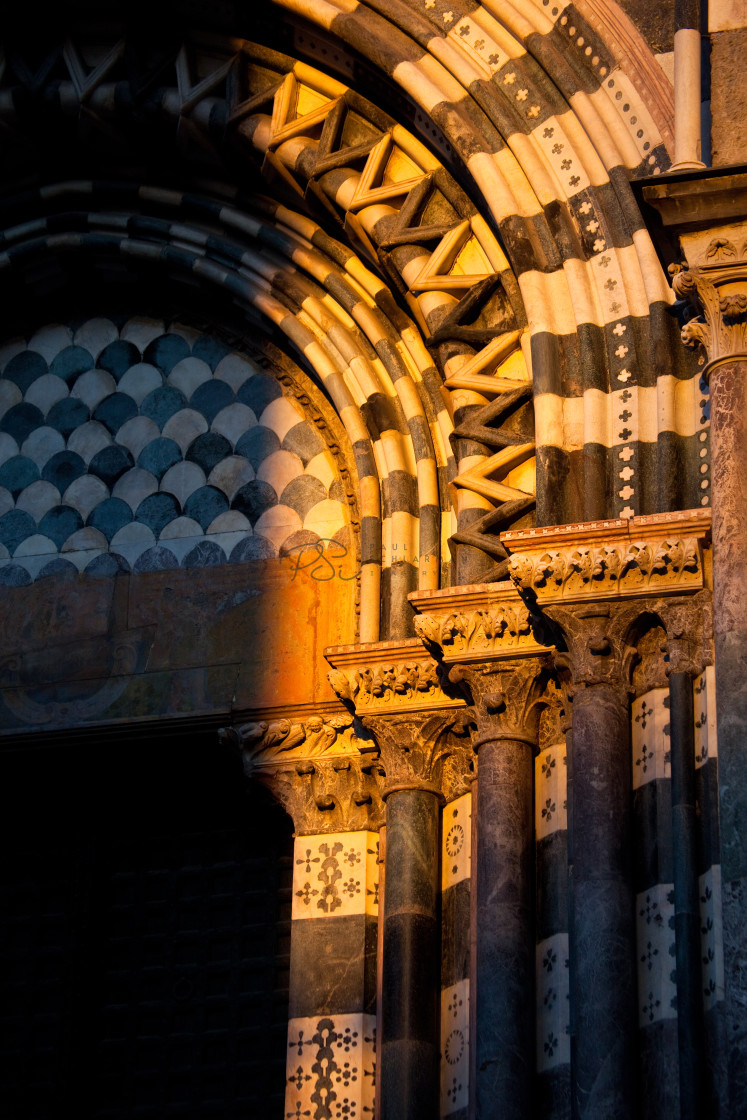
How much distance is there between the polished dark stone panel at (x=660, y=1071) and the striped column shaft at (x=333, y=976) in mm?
1720

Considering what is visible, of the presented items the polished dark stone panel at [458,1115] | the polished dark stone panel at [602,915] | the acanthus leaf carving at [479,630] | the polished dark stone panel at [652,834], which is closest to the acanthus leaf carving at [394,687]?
the acanthus leaf carving at [479,630]

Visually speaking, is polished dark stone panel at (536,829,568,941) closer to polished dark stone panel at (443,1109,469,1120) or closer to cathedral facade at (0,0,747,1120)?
cathedral facade at (0,0,747,1120)

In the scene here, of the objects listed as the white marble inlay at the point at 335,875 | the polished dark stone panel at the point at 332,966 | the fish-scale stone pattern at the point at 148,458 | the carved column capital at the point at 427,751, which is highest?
the fish-scale stone pattern at the point at 148,458

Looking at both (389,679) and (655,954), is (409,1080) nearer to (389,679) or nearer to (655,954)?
(655,954)

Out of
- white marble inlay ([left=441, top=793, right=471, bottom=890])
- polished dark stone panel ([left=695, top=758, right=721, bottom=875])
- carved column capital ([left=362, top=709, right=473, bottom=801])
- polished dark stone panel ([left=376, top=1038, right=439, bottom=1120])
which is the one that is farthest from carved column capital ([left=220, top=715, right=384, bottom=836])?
polished dark stone panel ([left=695, top=758, right=721, bottom=875])

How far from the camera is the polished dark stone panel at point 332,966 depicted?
8.54 metres

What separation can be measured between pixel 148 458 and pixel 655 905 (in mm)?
4292

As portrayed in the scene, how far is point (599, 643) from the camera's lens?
300 inches

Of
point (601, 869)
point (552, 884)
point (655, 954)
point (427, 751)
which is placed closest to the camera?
point (655, 954)

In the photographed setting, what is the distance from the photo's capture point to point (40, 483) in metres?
10.5

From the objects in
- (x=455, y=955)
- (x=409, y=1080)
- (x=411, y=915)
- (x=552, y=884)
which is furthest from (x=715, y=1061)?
(x=411, y=915)

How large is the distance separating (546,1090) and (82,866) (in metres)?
3.16

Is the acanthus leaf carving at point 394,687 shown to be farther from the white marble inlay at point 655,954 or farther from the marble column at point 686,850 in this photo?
the white marble inlay at point 655,954

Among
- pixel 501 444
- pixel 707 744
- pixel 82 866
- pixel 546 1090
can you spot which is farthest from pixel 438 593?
pixel 82 866
